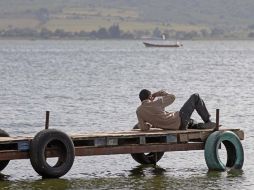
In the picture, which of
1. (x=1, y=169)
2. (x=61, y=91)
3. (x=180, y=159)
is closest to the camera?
(x=1, y=169)

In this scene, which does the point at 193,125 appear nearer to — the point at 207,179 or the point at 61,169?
the point at 207,179

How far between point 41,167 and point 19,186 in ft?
2.44

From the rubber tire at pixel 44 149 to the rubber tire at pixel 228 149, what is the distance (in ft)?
12.4

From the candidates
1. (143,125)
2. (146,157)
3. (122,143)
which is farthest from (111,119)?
(122,143)

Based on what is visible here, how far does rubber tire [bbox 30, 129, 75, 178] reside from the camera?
74.0ft

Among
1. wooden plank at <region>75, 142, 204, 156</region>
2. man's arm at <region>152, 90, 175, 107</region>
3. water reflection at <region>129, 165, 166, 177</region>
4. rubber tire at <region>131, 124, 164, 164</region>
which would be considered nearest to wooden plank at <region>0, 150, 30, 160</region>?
wooden plank at <region>75, 142, 204, 156</region>

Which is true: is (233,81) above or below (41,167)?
above

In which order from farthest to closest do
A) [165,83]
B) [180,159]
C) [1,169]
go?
[165,83], [180,159], [1,169]

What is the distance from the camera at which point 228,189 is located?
22.8 meters

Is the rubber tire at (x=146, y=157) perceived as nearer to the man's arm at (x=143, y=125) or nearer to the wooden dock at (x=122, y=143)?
the man's arm at (x=143, y=125)

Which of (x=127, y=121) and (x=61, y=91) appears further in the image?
(x=61, y=91)

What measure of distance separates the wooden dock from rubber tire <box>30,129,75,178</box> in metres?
0.21

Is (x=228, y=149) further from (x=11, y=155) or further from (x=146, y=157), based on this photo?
(x=11, y=155)

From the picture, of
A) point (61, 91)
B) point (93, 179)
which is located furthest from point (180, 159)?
point (61, 91)
